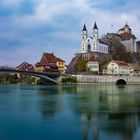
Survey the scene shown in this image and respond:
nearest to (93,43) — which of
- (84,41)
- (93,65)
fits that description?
(84,41)

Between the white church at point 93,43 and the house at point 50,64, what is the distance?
9.96 metres

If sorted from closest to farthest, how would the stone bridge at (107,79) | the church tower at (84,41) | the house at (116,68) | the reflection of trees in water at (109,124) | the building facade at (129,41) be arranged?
the reflection of trees in water at (109,124) → the stone bridge at (107,79) → the house at (116,68) → the church tower at (84,41) → the building facade at (129,41)

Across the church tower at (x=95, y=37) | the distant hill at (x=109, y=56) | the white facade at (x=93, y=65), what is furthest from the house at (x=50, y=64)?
the church tower at (x=95, y=37)

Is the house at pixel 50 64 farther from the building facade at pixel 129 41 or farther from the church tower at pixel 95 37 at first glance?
the building facade at pixel 129 41

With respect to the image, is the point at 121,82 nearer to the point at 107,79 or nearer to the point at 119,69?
the point at 107,79

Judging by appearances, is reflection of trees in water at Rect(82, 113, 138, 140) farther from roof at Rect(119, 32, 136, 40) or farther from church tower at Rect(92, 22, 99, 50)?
roof at Rect(119, 32, 136, 40)

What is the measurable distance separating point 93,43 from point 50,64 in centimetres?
1867

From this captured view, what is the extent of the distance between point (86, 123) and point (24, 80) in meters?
109

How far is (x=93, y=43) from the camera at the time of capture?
133375 millimetres

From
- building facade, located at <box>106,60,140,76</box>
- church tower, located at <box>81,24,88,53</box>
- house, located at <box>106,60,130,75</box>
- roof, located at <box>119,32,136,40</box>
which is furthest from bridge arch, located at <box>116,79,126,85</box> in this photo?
roof, located at <box>119,32,136,40</box>

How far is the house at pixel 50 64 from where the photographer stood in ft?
412

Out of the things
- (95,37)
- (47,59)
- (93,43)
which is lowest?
(47,59)

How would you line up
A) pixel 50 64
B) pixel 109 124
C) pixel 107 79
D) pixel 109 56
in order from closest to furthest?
pixel 109 124 → pixel 107 79 → pixel 50 64 → pixel 109 56

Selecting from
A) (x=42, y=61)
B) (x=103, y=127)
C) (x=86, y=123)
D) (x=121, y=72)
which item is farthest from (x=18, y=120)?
(x=42, y=61)
